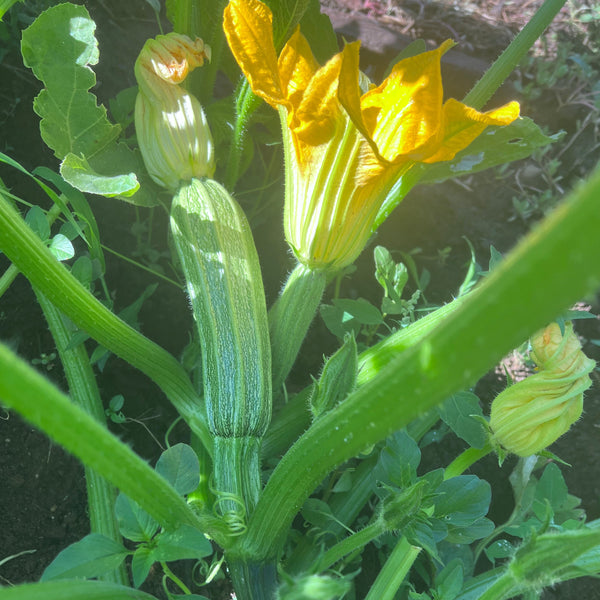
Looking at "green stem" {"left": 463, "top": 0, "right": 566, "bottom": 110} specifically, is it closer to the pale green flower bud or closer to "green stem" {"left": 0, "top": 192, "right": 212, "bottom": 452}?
the pale green flower bud

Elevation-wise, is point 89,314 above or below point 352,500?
above

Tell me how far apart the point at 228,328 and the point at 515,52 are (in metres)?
1.13

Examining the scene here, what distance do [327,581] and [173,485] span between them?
0.50 meters

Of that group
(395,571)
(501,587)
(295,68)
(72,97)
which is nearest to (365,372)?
(395,571)

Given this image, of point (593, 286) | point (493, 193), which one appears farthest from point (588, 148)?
point (593, 286)

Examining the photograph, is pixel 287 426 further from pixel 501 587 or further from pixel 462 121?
pixel 462 121

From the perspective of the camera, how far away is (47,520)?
5.96 feet

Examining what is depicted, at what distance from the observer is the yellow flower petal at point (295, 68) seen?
1469 mm

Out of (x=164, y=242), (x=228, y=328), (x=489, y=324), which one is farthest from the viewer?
(x=164, y=242)

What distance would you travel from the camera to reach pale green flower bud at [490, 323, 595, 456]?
137 cm

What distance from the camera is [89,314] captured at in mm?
1463

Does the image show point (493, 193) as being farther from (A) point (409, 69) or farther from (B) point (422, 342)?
(B) point (422, 342)

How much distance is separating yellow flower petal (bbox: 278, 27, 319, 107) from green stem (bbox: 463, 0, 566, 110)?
1.83ft

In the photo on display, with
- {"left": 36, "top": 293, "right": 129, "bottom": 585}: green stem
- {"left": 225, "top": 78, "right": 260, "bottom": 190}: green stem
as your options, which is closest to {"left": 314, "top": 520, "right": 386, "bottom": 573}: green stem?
{"left": 36, "top": 293, "right": 129, "bottom": 585}: green stem
